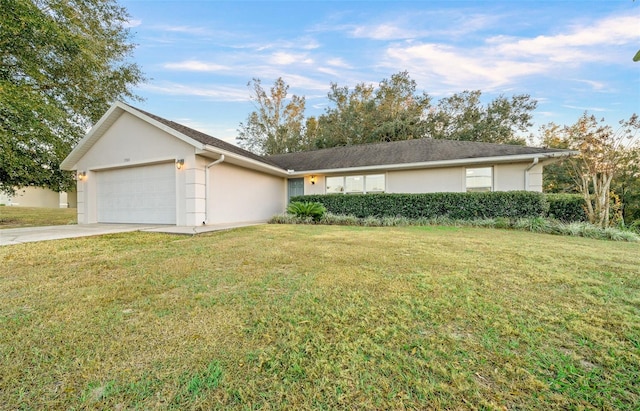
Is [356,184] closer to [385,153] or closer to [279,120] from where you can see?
[385,153]

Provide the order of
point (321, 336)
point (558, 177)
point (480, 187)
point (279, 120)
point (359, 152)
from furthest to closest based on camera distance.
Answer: point (279, 120), point (558, 177), point (359, 152), point (480, 187), point (321, 336)

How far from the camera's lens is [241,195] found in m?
9.89

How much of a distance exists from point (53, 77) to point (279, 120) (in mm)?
A: 14915

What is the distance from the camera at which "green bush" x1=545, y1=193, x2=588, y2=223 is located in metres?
8.01

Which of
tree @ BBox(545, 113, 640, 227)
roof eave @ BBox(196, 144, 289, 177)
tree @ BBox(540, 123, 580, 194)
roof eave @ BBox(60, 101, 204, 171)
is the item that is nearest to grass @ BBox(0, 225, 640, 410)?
roof eave @ BBox(196, 144, 289, 177)

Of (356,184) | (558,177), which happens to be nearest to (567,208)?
(356,184)

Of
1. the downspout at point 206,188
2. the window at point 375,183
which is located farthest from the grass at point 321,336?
the window at point 375,183

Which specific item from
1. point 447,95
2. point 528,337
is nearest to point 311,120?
point 447,95

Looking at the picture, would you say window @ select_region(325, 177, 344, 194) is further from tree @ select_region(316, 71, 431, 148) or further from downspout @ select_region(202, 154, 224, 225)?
tree @ select_region(316, 71, 431, 148)

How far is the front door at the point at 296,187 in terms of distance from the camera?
12.8 metres

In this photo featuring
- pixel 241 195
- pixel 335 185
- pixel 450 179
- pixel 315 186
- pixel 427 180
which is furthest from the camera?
pixel 315 186

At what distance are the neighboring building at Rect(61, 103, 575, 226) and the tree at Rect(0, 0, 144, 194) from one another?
0.94m

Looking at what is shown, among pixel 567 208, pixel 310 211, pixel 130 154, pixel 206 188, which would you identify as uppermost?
pixel 130 154

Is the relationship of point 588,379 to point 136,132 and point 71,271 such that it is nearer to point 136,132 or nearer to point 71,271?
point 71,271
